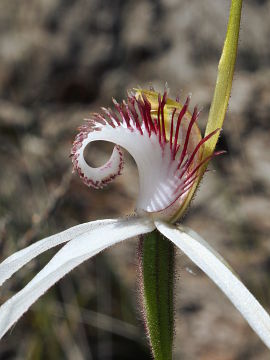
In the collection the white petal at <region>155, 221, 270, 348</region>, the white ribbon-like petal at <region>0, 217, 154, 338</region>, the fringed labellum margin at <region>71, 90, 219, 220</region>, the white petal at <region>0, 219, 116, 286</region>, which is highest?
the fringed labellum margin at <region>71, 90, 219, 220</region>

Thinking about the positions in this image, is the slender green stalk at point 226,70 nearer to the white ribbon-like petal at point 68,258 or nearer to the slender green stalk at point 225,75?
the slender green stalk at point 225,75

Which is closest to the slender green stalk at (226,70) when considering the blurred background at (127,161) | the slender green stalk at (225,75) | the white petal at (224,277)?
the slender green stalk at (225,75)

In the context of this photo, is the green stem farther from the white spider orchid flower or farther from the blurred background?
the blurred background

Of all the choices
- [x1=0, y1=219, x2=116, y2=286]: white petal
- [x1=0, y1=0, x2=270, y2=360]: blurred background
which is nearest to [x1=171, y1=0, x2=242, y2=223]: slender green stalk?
[x1=0, y1=219, x2=116, y2=286]: white petal

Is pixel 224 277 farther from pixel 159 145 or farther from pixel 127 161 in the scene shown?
pixel 127 161

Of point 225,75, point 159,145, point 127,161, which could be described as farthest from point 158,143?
point 127,161

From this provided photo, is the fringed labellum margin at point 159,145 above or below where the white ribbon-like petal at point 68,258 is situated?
above
